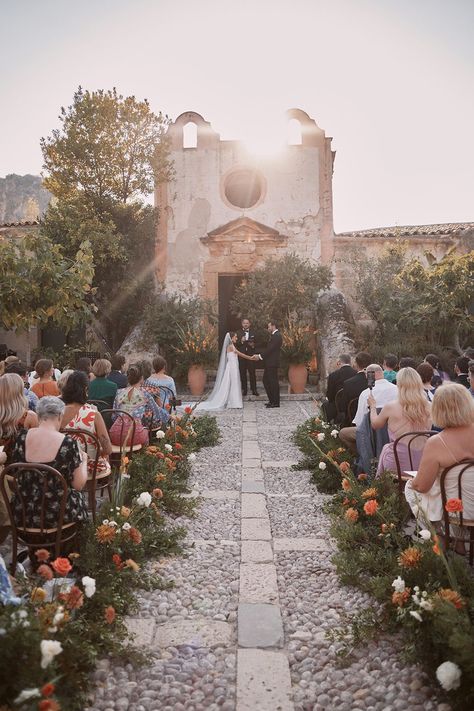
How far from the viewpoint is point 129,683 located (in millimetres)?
2488

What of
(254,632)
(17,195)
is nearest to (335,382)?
(254,632)

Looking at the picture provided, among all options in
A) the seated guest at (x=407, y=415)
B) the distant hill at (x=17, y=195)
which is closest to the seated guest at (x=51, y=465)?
the seated guest at (x=407, y=415)

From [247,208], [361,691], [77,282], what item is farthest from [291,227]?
[361,691]

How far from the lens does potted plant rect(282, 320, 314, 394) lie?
1262 cm

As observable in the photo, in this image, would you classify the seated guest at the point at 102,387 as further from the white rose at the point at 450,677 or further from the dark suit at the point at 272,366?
the dark suit at the point at 272,366

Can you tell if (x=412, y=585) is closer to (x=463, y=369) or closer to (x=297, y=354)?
(x=463, y=369)

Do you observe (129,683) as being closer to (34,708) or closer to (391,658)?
(34,708)

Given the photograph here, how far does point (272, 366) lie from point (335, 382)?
4746 millimetres

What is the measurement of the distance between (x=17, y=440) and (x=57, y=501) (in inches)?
20.3

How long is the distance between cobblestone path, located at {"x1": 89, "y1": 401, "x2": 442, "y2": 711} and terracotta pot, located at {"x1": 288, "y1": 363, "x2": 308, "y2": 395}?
7.64 meters

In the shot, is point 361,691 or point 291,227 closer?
point 361,691

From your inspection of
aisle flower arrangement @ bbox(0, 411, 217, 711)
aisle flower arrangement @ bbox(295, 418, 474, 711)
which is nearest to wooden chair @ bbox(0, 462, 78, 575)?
aisle flower arrangement @ bbox(0, 411, 217, 711)

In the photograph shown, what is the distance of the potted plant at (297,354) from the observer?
41.4 feet

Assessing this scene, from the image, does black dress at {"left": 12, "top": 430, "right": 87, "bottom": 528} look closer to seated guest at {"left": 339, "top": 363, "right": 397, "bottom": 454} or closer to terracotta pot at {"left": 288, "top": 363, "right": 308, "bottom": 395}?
seated guest at {"left": 339, "top": 363, "right": 397, "bottom": 454}
